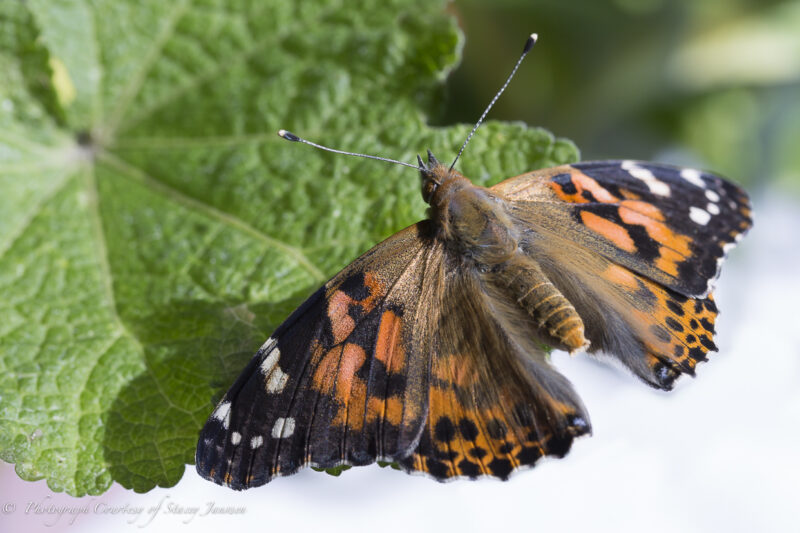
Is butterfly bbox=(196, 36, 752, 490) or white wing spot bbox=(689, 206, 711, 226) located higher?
white wing spot bbox=(689, 206, 711, 226)

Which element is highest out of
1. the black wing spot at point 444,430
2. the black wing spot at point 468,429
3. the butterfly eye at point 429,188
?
the butterfly eye at point 429,188

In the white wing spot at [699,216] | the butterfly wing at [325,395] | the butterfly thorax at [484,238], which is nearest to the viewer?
the butterfly wing at [325,395]

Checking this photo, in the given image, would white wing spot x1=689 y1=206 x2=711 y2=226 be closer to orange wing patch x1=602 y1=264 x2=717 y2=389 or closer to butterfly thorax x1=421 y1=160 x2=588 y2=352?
orange wing patch x1=602 y1=264 x2=717 y2=389

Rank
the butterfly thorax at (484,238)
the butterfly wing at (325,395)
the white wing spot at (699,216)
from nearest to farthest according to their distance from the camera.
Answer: the butterfly wing at (325,395), the butterfly thorax at (484,238), the white wing spot at (699,216)

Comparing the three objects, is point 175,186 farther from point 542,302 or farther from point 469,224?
point 542,302

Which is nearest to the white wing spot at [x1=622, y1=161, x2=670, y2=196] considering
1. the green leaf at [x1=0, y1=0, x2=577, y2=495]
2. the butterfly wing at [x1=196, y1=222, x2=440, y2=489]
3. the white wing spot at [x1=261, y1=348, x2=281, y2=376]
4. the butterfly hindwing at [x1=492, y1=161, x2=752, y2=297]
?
the butterfly hindwing at [x1=492, y1=161, x2=752, y2=297]

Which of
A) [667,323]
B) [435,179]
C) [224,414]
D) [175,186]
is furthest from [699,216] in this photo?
[175,186]

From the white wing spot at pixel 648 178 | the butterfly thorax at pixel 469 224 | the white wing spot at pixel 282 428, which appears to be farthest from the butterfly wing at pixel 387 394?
the white wing spot at pixel 648 178

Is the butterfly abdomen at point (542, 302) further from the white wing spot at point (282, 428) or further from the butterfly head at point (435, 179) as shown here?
the white wing spot at point (282, 428)
